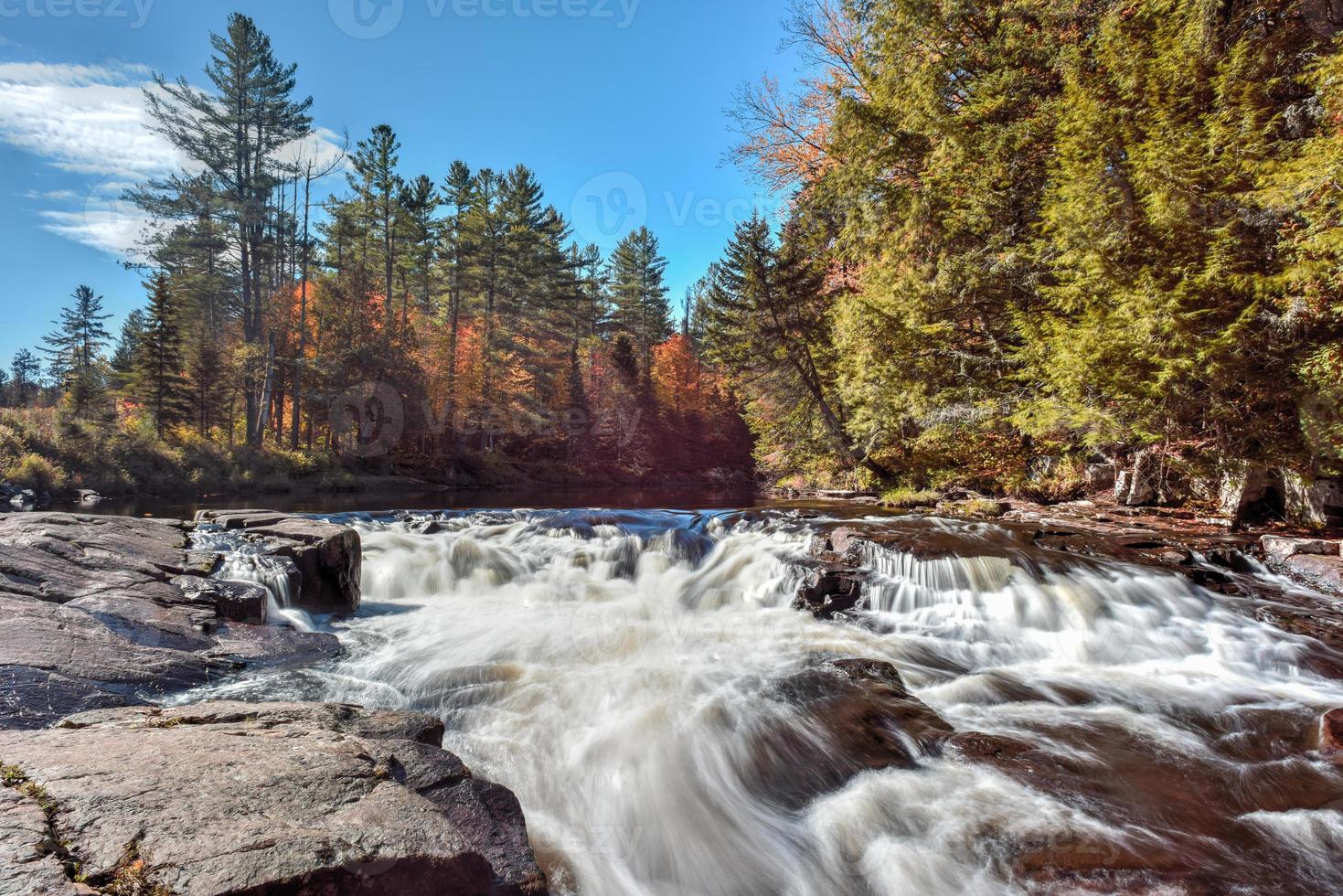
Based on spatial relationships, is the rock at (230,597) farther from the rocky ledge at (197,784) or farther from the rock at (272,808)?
the rock at (272,808)

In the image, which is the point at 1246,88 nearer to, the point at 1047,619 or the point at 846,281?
the point at 1047,619

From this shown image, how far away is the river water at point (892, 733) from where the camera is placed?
293 cm

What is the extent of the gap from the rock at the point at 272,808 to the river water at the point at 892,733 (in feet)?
2.89

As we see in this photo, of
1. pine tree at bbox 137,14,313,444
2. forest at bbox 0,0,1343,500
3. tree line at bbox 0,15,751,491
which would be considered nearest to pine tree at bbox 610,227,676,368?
tree line at bbox 0,15,751,491

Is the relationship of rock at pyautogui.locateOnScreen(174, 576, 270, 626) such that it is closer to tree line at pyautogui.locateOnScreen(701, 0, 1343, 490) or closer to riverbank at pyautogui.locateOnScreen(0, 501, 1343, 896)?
riverbank at pyautogui.locateOnScreen(0, 501, 1343, 896)

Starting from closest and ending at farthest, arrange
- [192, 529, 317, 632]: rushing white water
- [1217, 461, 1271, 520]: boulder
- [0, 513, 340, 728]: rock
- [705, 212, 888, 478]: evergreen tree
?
[0, 513, 340, 728]: rock
[192, 529, 317, 632]: rushing white water
[1217, 461, 1271, 520]: boulder
[705, 212, 888, 478]: evergreen tree

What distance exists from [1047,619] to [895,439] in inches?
388

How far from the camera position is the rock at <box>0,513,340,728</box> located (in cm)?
317

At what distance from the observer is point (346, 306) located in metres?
26.7

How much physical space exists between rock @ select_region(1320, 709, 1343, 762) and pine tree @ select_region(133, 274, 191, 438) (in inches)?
1249

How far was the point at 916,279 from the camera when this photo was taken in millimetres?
12617

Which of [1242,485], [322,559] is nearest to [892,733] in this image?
[322,559]

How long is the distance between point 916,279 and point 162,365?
2957cm

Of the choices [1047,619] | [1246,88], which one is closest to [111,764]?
[1047,619]
